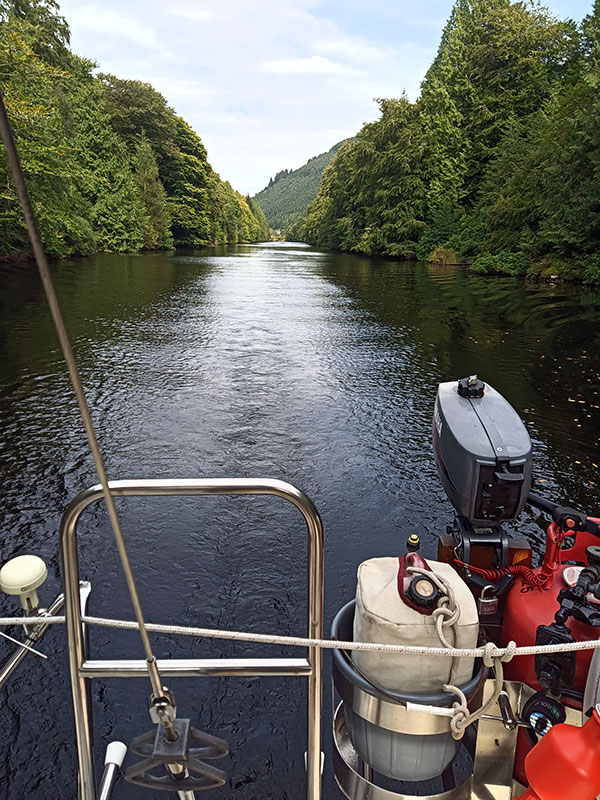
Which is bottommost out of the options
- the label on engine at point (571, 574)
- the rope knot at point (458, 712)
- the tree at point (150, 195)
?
the label on engine at point (571, 574)

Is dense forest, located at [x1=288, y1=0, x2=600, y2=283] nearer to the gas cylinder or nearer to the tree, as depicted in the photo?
the tree

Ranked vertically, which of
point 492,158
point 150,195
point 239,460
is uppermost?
point 492,158

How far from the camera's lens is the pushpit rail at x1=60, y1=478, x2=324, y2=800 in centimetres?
145

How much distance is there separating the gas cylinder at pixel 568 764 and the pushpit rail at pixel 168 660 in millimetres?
638

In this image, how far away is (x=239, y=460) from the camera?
574 cm

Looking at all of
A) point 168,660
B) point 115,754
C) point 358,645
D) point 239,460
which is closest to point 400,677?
point 358,645

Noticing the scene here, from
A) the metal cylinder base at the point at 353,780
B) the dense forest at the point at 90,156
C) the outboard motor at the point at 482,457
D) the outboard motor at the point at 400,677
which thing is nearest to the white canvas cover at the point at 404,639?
the outboard motor at the point at 400,677

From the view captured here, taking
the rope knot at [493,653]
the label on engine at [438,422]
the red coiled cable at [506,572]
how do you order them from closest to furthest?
the rope knot at [493,653]
the red coiled cable at [506,572]
the label on engine at [438,422]

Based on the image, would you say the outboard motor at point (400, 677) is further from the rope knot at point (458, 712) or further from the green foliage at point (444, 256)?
the green foliage at point (444, 256)

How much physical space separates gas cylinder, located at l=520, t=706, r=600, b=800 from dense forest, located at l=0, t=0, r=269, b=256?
1893cm

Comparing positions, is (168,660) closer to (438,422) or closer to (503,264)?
(438,422)

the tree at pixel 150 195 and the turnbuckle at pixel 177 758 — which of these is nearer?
the turnbuckle at pixel 177 758

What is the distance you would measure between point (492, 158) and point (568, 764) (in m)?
43.4

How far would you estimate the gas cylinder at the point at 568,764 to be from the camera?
138 centimetres
